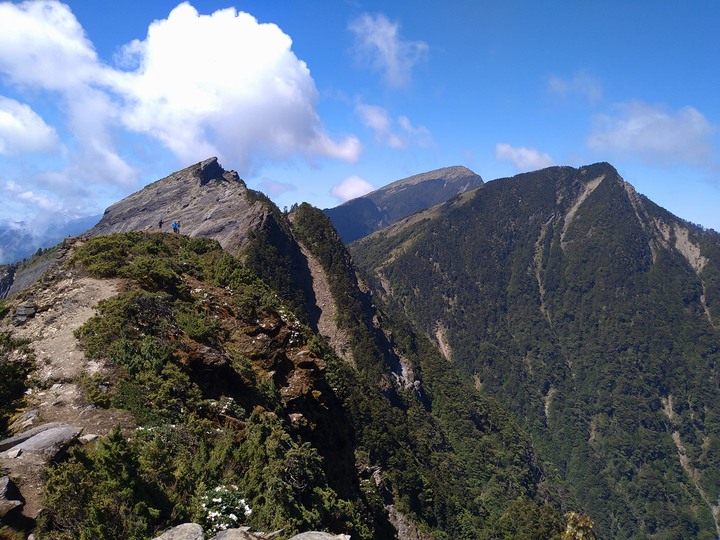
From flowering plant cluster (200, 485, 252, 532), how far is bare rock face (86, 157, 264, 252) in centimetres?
7482

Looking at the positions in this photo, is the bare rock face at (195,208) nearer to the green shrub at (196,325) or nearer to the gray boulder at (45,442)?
the green shrub at (196,325)

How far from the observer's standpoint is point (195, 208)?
104438mm

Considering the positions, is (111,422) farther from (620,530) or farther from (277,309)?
(620,530)

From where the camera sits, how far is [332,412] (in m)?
24.7

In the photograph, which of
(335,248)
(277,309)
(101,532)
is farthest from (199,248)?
(335,248)

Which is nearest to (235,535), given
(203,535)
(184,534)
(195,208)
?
(203,535)

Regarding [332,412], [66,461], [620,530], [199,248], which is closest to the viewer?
[66,461]

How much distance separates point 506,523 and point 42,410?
71117 millimetres

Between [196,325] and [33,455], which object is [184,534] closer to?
[33,455]

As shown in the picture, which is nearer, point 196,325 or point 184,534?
point 184,534

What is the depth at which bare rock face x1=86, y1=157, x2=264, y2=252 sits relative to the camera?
290ft

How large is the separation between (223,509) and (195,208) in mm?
102114

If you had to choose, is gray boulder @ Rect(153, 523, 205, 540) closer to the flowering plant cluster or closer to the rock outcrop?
the rock outcrop

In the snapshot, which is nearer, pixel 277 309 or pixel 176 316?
pixel 176 316
